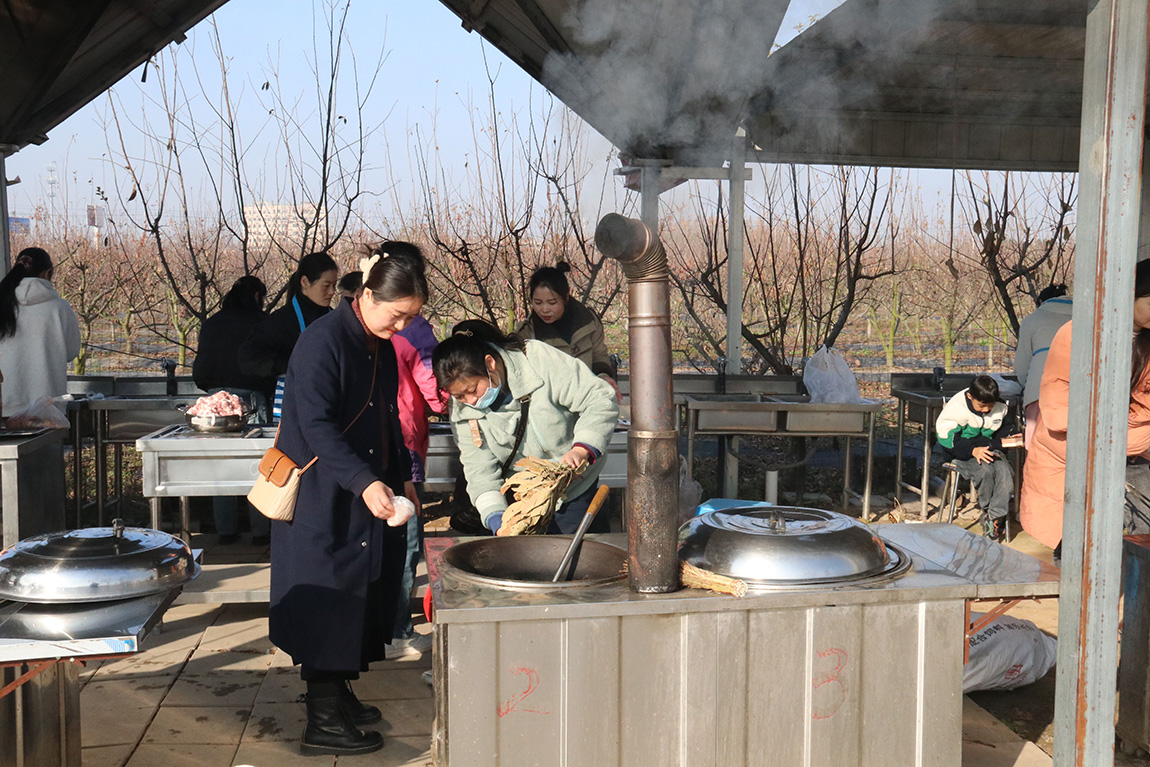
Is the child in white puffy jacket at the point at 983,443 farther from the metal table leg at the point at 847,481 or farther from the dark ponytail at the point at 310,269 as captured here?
the dark ponytail at the point at 310,269

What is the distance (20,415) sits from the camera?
15.5ft

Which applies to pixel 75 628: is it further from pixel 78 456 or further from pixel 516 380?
pixel 78 456

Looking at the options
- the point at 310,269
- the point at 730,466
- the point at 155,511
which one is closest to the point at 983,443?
the point at 730,466

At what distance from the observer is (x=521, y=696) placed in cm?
197

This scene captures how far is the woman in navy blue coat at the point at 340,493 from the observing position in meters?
2.77

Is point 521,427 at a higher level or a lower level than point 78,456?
higher

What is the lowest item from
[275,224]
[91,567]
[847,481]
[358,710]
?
[358,710]

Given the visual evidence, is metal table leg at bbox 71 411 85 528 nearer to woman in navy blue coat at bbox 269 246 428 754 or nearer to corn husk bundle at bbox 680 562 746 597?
woman in navy blue coat at bbox 269 246 428 754

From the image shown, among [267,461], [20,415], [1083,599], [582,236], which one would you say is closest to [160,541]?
[267,461]

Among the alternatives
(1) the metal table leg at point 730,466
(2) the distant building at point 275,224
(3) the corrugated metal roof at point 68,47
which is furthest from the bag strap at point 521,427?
(2) the distant building at point 275,224

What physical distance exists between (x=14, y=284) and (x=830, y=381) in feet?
15.5

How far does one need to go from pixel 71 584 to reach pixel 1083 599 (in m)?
2.25

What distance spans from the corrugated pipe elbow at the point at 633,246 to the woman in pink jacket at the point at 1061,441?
1.63m

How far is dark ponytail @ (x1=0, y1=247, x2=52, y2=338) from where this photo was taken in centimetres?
528
